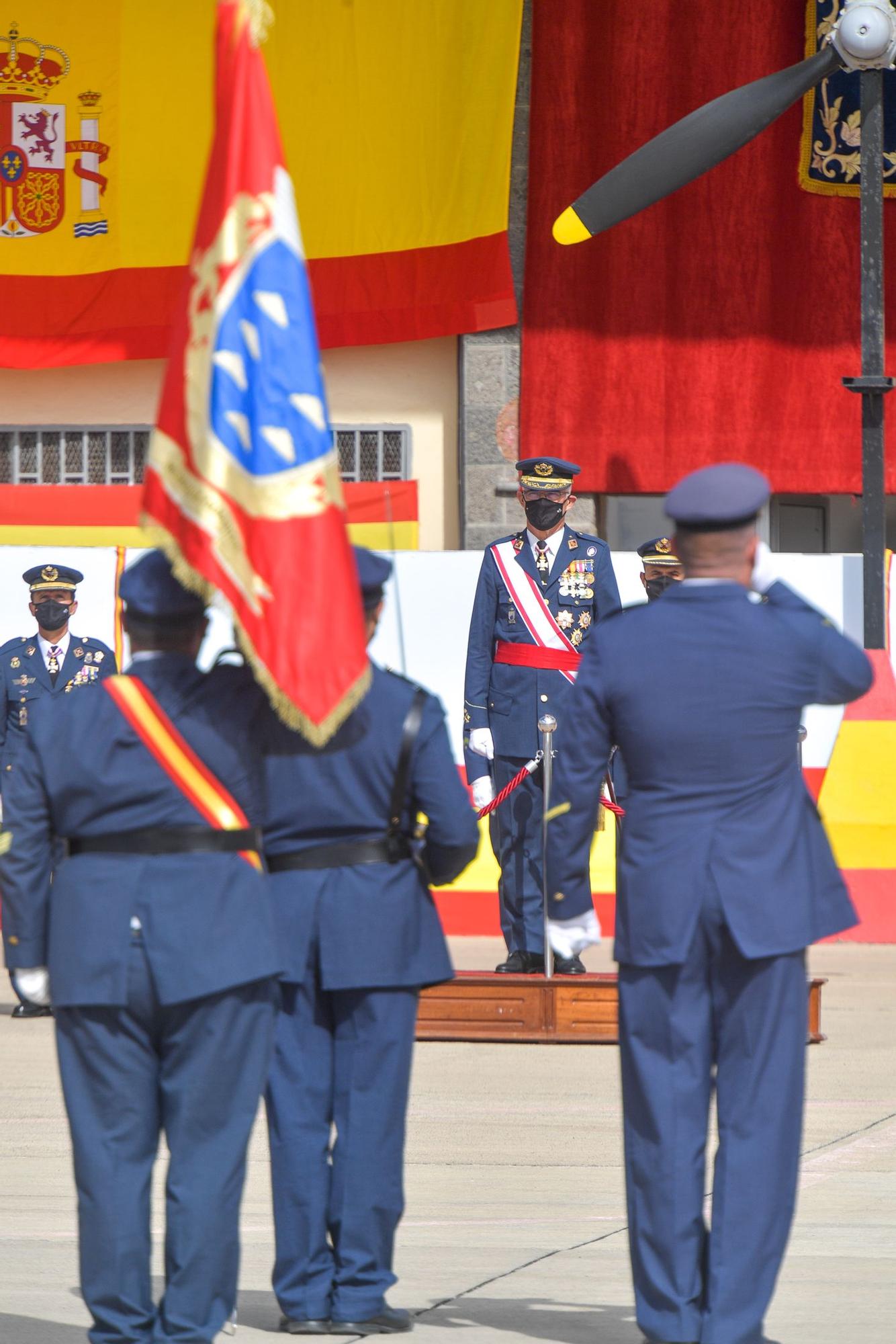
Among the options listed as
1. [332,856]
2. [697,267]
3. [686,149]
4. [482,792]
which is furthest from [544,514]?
[697,267]

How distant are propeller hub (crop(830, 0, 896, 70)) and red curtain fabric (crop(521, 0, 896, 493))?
6.21 ft

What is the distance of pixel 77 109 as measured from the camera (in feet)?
43.2

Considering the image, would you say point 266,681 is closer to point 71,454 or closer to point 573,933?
point 573,933

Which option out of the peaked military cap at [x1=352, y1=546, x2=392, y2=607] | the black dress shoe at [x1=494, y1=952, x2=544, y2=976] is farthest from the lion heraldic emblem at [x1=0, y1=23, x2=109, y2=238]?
the peaked military cap at [x1=352, y1=546, x2=392, y2=607]

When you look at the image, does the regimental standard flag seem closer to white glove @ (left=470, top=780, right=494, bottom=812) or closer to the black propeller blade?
white glove @ (left=470, top=780, right=494, bottom=812)

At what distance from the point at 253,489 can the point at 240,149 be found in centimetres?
65

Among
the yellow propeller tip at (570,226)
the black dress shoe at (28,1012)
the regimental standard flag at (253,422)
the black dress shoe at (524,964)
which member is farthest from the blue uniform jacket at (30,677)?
the regimental standard flag at (253,422)

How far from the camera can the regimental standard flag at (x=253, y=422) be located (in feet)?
13.6

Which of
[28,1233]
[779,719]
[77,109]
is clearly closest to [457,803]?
[779,719]

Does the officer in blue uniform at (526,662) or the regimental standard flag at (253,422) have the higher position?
the regimental standard flag at (253,422)

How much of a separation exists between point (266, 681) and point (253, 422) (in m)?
0.52

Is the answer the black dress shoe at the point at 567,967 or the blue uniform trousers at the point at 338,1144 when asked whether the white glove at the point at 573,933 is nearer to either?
the blue uniform trousers at the point at 338,1144

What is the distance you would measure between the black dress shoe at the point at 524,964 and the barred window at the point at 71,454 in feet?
19.4

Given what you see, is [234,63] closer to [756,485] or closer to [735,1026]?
[756,485]
